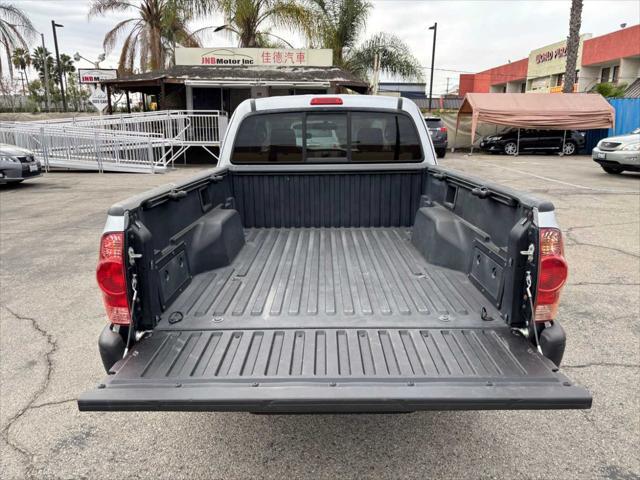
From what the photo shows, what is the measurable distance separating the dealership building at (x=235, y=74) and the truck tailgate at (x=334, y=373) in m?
17.4

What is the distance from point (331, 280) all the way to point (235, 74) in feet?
57.5

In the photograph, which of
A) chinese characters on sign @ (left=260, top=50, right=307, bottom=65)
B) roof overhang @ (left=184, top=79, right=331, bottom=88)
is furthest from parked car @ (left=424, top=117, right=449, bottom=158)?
chinese characters on sign @ (left=260, top=50, right=307, bottom=65)

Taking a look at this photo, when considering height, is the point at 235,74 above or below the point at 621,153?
above

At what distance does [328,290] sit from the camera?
311 cm

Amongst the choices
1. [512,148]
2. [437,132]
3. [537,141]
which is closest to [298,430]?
[437,132]

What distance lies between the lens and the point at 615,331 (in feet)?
13.7

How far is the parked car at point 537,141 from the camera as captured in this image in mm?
22672

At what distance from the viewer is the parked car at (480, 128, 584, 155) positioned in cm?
2267

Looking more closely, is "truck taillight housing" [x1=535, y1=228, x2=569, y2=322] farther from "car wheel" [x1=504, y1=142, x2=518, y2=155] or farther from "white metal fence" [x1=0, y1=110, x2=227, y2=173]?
"car wheel" [x1=504, y1=142, x2=518, y2=155]

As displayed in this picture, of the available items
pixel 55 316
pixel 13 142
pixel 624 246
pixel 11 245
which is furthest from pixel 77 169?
pixel 624 246

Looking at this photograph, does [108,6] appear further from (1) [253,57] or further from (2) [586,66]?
(2) [586,66]

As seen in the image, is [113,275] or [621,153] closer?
[113,275]

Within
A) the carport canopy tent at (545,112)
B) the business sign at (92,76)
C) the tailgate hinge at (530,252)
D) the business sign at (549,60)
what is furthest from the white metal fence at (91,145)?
the business sign at (549,60)

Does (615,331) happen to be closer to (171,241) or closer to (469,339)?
(469,339)
